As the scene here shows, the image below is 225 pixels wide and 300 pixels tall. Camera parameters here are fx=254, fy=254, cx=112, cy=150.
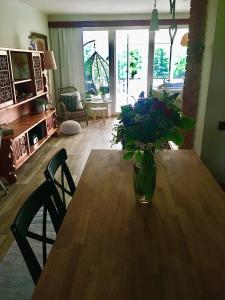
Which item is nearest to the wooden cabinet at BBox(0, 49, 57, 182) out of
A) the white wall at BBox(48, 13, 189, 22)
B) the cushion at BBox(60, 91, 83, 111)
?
the cushion at BBox(60, 91, 83, 111)

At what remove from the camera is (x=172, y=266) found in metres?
0.91

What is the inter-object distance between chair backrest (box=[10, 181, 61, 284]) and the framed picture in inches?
183

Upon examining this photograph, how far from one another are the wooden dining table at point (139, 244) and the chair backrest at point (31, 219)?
8cm

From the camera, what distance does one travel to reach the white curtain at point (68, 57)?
635cm

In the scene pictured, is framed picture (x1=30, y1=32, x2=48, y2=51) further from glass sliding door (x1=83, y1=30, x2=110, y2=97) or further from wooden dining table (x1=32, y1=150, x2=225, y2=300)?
wooden dining table (x1=32, y1=150, x2=225, y2=300)

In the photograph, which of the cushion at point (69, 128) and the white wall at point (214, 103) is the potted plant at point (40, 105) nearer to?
the cushion at point (69, 128)

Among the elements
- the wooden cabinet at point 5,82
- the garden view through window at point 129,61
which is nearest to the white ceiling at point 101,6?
the garden view through window at point 129,61

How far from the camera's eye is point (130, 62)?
6824 mm

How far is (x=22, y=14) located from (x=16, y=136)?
2.73 meters

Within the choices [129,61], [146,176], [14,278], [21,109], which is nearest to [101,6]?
[129,61]

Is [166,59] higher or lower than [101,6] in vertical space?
lower

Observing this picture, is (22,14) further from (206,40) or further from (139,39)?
(206,40)

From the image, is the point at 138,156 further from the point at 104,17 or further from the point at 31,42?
the point at 104,17

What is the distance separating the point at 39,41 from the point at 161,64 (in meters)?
3.16
